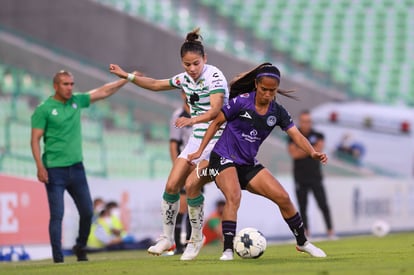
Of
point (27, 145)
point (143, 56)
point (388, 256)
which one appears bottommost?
point (388, 256)

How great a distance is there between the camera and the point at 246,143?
11219 mm

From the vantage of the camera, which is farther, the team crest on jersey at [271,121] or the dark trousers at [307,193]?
the dark trousers at [307,193]

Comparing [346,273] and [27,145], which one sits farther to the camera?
[27,145]

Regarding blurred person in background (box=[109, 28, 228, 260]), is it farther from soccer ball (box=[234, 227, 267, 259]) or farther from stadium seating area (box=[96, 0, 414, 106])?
stadium seating area (box=[96, 0, 414, 106])

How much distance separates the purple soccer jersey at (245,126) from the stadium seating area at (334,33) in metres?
17.6

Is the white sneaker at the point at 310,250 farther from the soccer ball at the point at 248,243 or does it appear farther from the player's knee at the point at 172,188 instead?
the player's knee at the point at 172,188

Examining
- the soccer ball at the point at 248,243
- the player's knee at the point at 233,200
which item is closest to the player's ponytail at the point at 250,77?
the player's knee at the point at 233,200

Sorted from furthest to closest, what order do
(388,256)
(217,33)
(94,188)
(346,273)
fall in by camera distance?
(217,33), (94,188), (388,256), (346,273)

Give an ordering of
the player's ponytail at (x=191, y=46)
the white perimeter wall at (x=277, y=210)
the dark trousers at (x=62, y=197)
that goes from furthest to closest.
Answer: the white perimeter wall at (x=277, y=210) < the dark trousers at (x=62, y=197) < the player's ponytail at (x=191, y=46)

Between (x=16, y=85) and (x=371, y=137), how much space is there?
991 centimetres

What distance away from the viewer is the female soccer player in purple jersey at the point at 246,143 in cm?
1101

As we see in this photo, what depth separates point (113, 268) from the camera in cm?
1079

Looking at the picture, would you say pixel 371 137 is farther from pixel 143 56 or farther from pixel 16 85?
pixel 16 85

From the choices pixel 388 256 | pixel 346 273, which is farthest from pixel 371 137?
pixel 346 273
